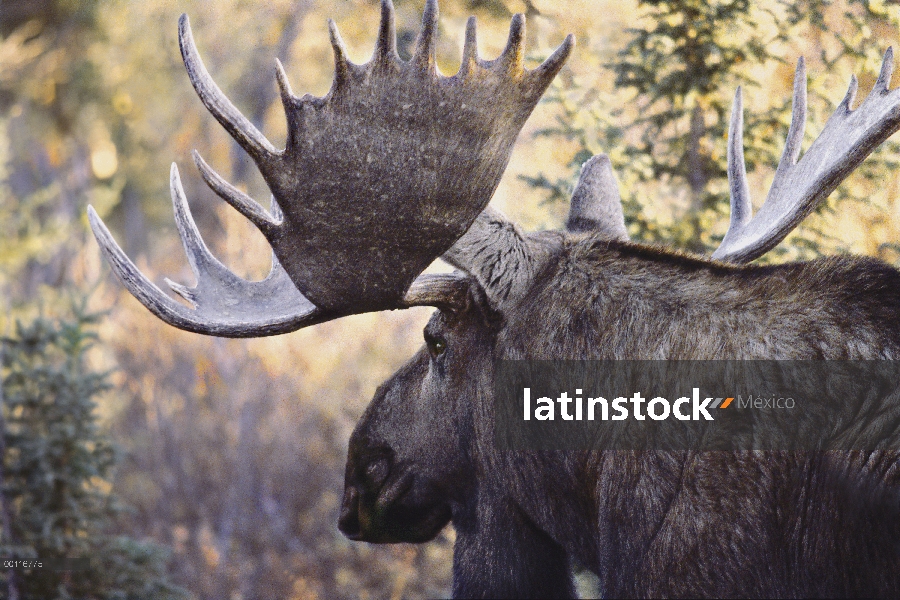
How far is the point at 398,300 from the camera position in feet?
8.18

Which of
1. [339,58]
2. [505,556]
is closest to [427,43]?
[339,58]

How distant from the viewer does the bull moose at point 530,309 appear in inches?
88.8

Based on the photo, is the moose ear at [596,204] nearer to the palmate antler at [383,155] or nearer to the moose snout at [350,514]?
the palmate antler at [383,155]

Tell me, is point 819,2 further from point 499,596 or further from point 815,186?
point 499,596

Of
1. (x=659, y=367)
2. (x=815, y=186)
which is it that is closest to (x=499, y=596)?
(x=659, y=367)

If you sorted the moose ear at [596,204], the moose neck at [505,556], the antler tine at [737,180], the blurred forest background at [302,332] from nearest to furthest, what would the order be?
the moose neck at [505,556]
the moose ear at [596,204]
the antler tine at [737,180]
the blurred forest background at [302,332]

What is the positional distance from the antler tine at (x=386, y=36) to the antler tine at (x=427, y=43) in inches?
2.2

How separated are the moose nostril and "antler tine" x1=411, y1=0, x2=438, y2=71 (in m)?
1.30

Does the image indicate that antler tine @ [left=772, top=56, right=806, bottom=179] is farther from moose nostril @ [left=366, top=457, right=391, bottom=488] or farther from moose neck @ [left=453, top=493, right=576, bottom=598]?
moose nostril @ [left=366, top=457, right=391, bottom=488]

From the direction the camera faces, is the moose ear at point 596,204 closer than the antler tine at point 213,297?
No

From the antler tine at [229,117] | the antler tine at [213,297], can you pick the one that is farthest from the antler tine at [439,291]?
the antler tine at [229,117]

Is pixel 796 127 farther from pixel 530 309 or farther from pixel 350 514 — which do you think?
pixel 350 514

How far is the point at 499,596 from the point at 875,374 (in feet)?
4.38

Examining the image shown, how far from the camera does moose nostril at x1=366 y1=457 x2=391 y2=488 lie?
2.98m
